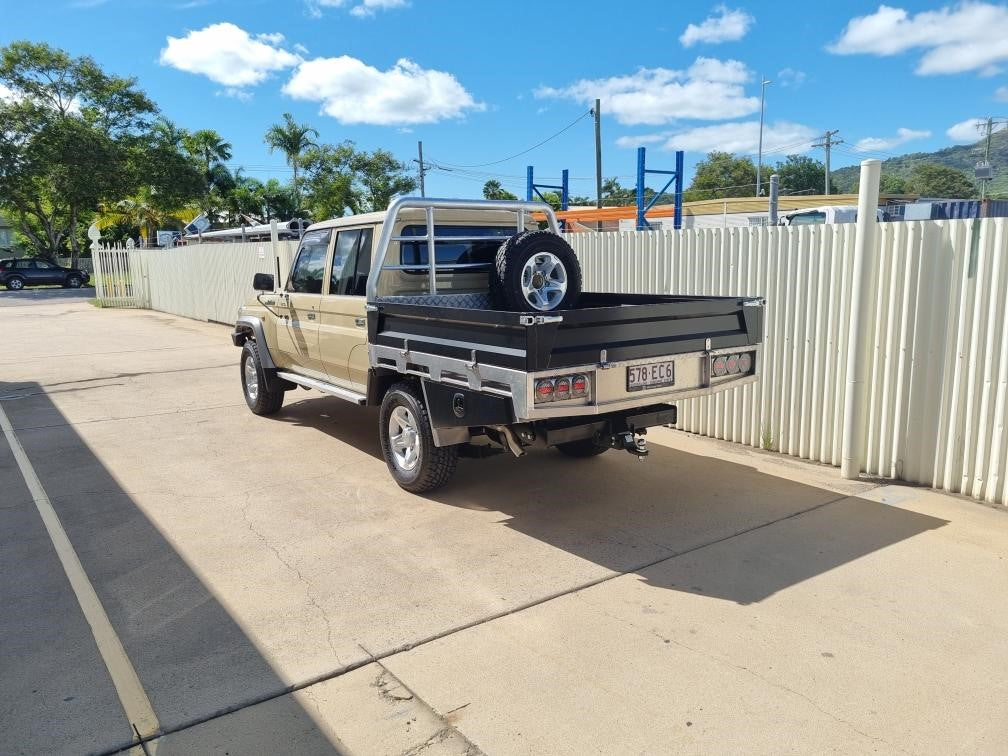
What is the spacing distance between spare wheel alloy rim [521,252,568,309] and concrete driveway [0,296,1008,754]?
1.46m

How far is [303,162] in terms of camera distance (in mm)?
44719

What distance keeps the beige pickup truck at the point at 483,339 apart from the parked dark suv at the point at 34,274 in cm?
3594

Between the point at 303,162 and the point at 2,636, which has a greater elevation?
the point at 303,162

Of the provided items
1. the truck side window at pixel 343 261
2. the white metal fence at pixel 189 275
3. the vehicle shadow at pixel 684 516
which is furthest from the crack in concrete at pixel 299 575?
the white metal fence at pixel 189 275

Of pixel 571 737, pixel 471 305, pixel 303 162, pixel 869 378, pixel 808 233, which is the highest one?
pixel 303 162

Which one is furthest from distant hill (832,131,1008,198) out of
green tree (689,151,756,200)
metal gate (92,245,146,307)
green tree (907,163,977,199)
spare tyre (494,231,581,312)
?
spare tyre (494,231,581,312)

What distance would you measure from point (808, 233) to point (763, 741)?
4.56 meters

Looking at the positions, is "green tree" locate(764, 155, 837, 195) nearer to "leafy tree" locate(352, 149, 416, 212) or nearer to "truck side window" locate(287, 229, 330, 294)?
"leafy tree" locate(352, 149, 416, 212)

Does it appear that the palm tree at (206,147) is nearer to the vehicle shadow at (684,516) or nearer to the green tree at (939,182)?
the vehicle shadow at (684,516)

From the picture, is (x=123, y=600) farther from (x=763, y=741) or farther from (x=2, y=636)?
(x=763, y=741)

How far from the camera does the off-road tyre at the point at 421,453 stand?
5336 mm

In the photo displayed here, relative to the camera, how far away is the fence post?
224 inches

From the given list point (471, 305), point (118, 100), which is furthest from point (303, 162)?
point (471, 305)

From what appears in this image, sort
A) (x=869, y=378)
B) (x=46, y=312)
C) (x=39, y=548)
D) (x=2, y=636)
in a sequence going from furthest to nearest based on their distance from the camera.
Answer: (x=46, y=312) < (x=869, y=378) < (x=39, y=548) < (x=2, y=636)
